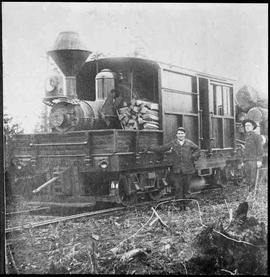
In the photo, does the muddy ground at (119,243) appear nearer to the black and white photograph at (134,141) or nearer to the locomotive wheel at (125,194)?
the black and white photograph at (134,141)

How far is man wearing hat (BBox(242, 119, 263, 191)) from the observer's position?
7.72 metres

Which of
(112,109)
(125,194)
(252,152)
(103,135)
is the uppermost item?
(112,109)

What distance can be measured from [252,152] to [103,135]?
2853 mm

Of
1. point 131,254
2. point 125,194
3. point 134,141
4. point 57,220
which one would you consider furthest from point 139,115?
point 131,254

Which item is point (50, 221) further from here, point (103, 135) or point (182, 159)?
point (182, 159)

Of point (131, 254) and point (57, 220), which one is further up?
point (57, 220)

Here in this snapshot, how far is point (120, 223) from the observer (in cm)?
746

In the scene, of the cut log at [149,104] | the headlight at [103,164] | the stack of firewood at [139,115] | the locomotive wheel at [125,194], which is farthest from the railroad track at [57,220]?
the cut log at [149,104]

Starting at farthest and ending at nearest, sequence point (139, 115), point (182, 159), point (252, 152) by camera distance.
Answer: point (139, 115) < point (182, 159) < point (252, 152)

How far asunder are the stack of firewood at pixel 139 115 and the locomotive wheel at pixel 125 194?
114cm

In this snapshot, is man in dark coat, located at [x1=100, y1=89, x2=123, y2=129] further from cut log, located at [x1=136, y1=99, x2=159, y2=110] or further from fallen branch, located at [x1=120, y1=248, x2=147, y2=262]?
fallen branch, located at [x1=120, y1=248, x2=147, y2=262]

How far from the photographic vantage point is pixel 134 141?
8.83 meters

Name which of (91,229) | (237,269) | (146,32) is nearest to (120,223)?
(91,229)

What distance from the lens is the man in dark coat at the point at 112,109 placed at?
934 cm
